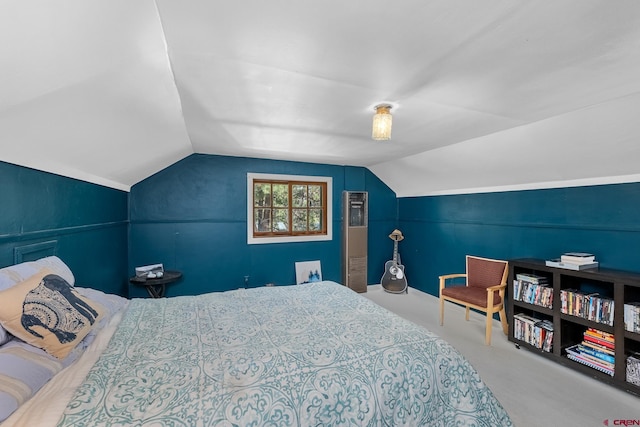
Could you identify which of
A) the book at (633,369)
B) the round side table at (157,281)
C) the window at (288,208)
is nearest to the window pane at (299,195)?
the window at (288,208)

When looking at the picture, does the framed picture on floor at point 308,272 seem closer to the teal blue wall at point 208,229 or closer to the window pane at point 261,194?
the teal blue wall at point 208,229

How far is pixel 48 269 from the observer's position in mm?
1564

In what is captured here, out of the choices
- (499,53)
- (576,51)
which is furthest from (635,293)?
(499,53)

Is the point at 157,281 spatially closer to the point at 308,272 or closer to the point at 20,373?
the point at 308,272

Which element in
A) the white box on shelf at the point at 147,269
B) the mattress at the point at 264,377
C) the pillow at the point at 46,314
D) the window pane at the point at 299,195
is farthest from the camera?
the window pane at the point at 299,195

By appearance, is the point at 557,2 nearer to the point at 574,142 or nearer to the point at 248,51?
the point at 248,51

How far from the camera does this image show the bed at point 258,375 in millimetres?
1101

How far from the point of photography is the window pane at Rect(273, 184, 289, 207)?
4570mm

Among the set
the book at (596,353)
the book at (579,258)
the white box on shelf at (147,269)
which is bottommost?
the book at (596,353)

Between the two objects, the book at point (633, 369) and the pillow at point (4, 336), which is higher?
the pillow at point (4, 336)

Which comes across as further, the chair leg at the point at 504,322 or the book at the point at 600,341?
the chair leg at the point at 504,322

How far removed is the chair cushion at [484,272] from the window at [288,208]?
7.12ft

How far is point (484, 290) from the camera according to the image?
3.47 m

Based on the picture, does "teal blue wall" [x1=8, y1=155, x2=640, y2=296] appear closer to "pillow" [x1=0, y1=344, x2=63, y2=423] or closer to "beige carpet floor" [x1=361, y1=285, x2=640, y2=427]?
"pillow" [x1=0, y1=344, x2=63, y2=423]
